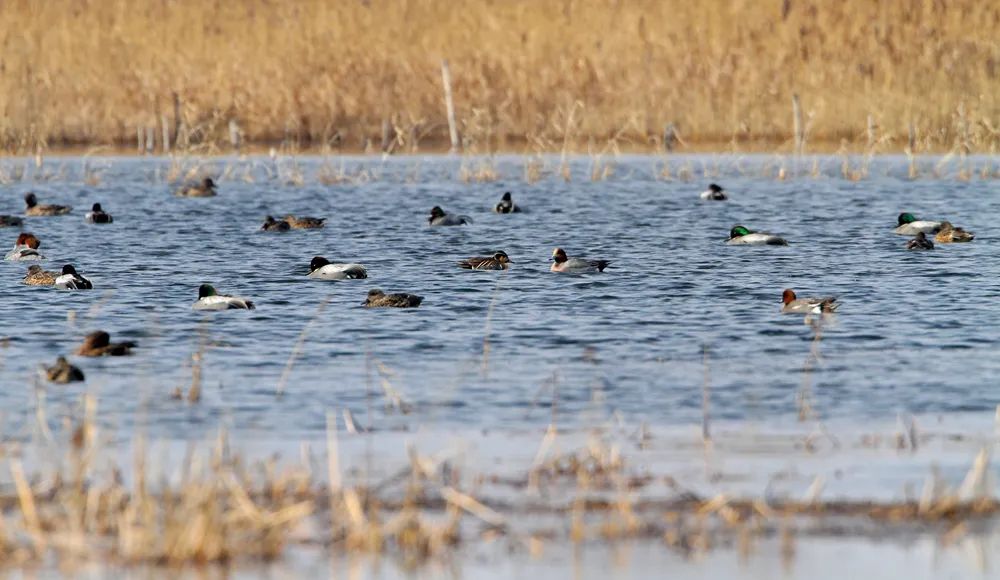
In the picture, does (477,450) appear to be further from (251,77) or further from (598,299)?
Result: (251,77)

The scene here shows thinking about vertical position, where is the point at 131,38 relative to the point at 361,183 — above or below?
above

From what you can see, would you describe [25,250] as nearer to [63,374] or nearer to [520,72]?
[63,374]

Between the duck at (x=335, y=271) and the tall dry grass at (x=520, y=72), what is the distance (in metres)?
20.7

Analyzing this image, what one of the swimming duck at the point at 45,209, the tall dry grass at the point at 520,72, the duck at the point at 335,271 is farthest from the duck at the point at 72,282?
the tall dry grass at the point at 520,72

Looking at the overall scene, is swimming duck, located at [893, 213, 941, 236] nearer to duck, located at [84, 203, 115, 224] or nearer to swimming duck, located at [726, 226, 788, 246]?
swimming duck, located at [726, 226, 788, 246]

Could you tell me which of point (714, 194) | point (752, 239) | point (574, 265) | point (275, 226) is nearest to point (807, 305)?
point (574, 265)

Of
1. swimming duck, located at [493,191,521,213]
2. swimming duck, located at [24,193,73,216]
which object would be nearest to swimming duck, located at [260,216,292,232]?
swimming duck, located at [493,191,521,213]

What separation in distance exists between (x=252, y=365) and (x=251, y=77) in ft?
114

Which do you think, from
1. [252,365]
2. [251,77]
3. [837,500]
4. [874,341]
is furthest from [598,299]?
[251,77]

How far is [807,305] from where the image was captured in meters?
18.4

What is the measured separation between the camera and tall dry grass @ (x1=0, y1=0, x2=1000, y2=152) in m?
45.9

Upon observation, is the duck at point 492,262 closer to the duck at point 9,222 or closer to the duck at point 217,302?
the duck at point 217,302

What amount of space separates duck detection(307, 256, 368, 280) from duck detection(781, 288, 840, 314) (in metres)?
6.35

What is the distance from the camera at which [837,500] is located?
9.59 meters
